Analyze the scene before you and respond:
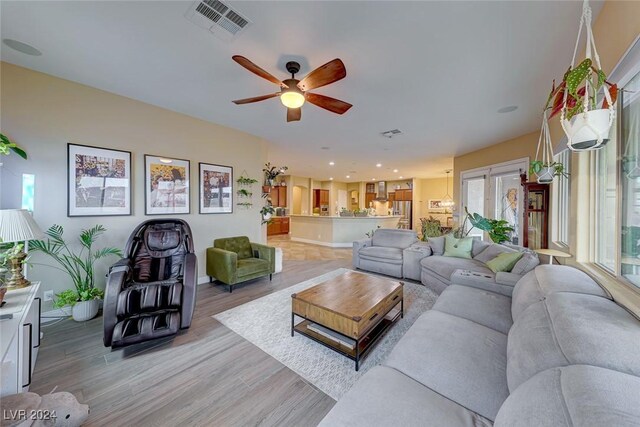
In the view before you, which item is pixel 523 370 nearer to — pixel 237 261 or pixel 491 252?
pixel 491 252

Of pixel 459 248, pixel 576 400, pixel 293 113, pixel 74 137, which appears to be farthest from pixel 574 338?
pixel 74 137

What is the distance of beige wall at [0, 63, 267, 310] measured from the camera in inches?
93.9

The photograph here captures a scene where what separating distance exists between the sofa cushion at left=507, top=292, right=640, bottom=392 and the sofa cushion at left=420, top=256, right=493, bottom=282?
2.11 m

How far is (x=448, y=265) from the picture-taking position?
3410mm

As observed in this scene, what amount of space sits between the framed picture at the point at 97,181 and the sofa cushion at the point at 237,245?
4.36ft

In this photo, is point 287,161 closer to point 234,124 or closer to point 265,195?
point 265,195

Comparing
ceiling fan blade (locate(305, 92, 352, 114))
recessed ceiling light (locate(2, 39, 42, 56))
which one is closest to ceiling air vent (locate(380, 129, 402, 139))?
ceiling fan blade (locate(305, 92, 352, 114))

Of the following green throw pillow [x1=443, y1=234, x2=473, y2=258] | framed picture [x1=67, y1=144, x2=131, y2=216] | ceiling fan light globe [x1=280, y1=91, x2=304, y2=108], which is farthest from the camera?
green throw pillow [x1=443, y1=234, x2=473, y2=258]

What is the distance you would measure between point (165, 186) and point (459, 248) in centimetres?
474

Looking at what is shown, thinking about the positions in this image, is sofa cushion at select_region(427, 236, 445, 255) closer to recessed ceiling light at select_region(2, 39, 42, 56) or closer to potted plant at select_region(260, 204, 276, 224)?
potted plant at select_region(260, 204, 276, 224)

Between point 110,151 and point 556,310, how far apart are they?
14.5 ft

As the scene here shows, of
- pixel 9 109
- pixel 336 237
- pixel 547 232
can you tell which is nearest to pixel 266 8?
pixel 9 109

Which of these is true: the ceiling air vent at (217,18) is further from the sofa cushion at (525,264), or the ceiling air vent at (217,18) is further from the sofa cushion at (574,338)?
the sofa cushion at (525,264)

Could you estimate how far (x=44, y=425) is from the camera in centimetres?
114
